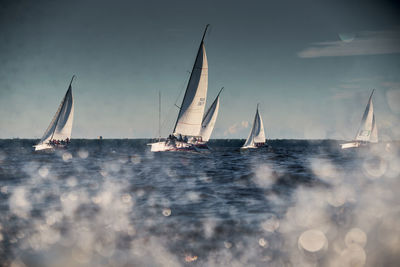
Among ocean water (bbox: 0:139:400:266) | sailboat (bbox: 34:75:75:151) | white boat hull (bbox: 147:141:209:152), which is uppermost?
sailboat (bbox: 34:75:75:151)

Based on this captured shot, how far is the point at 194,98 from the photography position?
46.7 metres

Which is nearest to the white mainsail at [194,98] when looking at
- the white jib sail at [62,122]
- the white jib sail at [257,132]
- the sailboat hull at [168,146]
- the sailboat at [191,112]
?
the sailboat at [191,112]

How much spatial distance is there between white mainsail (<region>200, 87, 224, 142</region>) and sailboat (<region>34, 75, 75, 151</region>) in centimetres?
2809

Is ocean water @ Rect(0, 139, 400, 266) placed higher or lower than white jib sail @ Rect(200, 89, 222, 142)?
lower

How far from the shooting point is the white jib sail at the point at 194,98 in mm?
45656

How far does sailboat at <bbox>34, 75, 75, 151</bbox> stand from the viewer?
184ft

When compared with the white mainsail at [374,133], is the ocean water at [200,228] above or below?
below

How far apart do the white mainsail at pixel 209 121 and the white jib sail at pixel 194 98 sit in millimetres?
12242

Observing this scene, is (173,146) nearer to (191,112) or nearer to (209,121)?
(191,112)

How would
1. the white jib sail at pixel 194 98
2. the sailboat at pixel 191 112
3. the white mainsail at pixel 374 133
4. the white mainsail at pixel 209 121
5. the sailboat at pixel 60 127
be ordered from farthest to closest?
the white mainsail at pixel 374 133
the white mainsail at pixel 209 121
the sailboat at pixel 60 127
the white jib sail at pixel 194 98
the sailboat at pixel 191 112

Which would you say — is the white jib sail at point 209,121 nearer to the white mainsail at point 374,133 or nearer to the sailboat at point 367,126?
the sailboat at point 367,126

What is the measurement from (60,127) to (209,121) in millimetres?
31214

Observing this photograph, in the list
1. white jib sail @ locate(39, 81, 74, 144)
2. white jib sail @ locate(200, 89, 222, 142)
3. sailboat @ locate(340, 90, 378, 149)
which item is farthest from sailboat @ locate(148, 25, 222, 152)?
sailboat @ locate(340, 90, 378, 149)

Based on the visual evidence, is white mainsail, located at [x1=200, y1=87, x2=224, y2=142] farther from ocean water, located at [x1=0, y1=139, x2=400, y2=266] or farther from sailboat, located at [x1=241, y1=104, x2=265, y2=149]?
ocean water, located at [x1=0, y1=139, x2=400, y2=266]
